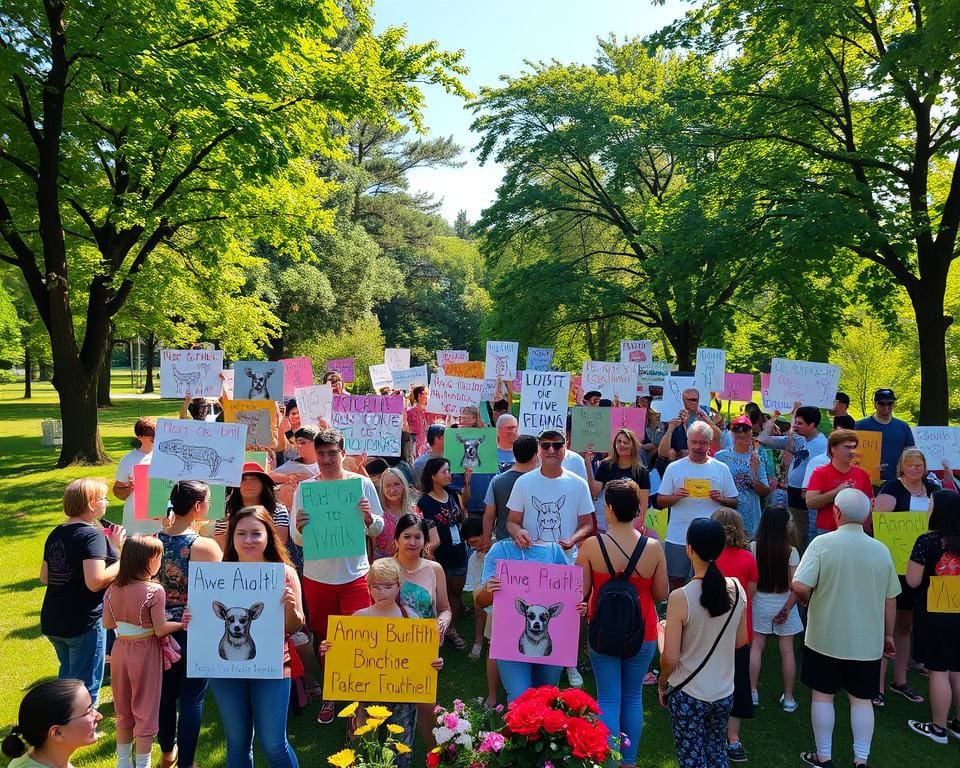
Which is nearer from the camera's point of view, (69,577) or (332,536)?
(69,577)

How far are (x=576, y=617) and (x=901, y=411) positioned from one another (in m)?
27.8

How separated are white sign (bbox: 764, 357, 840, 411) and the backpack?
6228 mm

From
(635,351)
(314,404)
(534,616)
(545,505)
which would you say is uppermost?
(635,351)

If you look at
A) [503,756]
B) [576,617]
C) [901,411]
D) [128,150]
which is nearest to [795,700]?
[576,617]

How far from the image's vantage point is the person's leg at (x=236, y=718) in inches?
153

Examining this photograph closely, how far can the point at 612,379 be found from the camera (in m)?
11.7

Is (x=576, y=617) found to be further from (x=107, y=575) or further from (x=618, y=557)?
(x=107, y=575)

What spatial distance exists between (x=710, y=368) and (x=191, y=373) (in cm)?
769

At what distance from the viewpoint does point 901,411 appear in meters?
27.0

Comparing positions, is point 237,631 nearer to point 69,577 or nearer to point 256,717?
point 256,717

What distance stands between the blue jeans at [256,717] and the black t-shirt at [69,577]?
1470 millimetres

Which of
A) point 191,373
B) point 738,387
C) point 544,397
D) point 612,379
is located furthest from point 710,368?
point 191,373

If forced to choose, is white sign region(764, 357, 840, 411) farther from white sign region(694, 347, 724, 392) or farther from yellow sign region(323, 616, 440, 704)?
yellow sign region(323, 616, 440, 704)

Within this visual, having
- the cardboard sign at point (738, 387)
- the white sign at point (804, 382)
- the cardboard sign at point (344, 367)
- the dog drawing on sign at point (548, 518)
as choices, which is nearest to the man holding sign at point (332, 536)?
the dog drawing on sign at point (548, 518)
